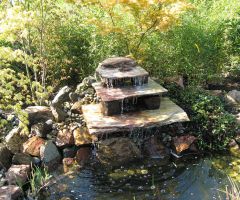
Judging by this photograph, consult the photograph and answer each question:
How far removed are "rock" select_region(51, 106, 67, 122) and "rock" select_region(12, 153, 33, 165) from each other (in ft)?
3.92

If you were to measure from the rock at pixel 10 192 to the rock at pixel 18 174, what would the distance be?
0.70 feet

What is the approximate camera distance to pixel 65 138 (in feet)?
24.3

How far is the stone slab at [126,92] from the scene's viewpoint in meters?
7.14

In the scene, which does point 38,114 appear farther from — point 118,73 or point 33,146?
point 118,73

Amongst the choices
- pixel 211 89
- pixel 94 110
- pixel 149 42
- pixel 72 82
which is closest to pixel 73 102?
pixel 94 110

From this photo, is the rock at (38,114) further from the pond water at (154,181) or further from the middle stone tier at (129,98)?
the pond water at (154,181)

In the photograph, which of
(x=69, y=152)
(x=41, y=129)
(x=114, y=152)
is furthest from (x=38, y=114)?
(x=114, y=152)

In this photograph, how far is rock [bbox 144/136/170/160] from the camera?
738 cm

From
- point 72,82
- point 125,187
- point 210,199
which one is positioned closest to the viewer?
point 210,199

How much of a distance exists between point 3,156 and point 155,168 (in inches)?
123

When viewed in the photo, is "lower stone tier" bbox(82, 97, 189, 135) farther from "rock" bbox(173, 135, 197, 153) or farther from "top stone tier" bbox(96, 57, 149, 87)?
"top stone tier" bbox(96, 57, 149, 87)

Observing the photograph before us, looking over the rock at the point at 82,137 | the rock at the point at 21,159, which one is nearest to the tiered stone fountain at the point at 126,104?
the rock at the point at 82,137

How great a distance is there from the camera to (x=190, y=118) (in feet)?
25.7

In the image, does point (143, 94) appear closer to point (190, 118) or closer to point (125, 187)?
point (190, 118)
